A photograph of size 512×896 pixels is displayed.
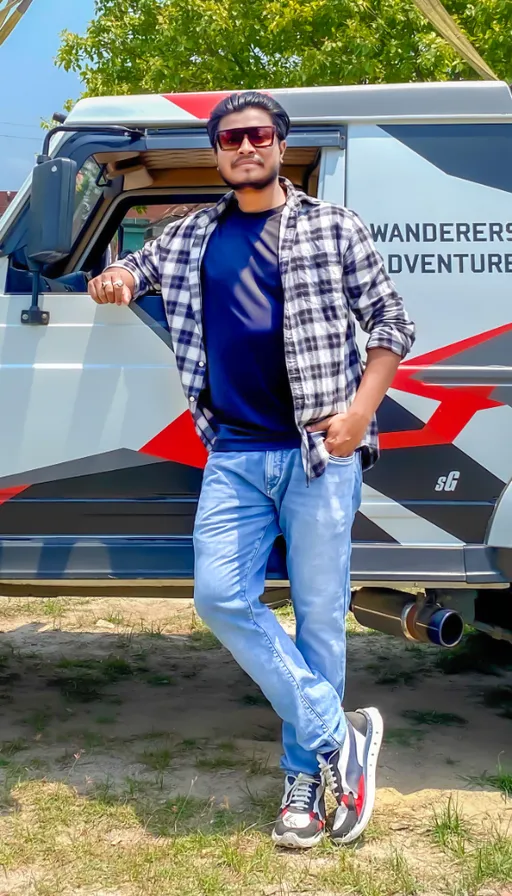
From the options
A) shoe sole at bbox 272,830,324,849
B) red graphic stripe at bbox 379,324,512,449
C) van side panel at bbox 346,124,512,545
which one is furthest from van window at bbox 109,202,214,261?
shoe sole at bbox 272,830,324,849

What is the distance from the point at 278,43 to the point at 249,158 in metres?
8.27

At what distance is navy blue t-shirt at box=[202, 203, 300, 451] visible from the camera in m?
2.55

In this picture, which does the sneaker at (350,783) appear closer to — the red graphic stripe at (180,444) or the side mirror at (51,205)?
the red graphic stripe at (180,444)

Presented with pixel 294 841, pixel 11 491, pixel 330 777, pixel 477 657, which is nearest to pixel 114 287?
pixel 11 491

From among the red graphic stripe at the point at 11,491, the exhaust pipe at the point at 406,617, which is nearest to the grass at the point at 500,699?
the exhaust pipe at the point at 406,617

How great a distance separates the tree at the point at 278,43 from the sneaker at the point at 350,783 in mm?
8028

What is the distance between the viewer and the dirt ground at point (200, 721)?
9.90 ft

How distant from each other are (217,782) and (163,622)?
233 cm

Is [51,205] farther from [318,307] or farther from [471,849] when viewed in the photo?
[471,849]

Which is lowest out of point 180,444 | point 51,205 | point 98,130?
point 180,444

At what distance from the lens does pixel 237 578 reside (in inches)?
103

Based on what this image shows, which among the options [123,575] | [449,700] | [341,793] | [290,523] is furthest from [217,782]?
[449,700]

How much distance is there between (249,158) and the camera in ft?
8.22

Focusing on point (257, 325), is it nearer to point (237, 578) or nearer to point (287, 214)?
point (287, 214)
